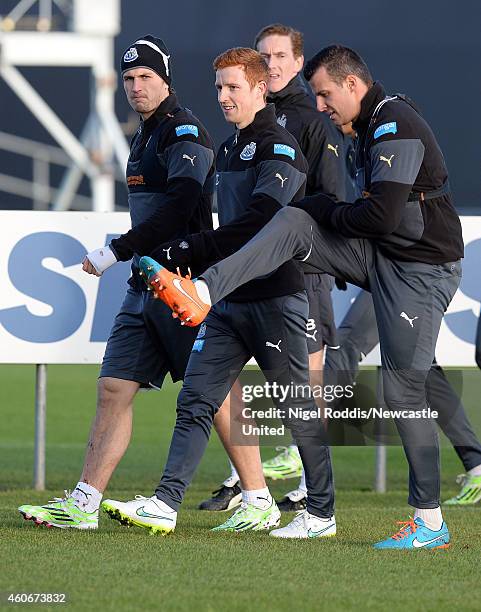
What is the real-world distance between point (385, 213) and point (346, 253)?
0.31 meters

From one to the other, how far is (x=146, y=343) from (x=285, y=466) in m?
1.88

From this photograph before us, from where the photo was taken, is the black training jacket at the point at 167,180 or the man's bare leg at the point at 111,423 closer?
the black training jacket at the point at 167,180

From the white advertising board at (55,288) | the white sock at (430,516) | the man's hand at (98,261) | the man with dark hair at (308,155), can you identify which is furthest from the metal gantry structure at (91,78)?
the white sock at (430,516)

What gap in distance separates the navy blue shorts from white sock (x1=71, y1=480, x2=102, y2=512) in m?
0.45

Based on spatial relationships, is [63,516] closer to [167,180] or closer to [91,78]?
[167,180]

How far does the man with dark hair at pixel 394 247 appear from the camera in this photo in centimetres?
494

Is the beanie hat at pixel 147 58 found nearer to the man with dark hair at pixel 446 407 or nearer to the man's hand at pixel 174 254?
the man's hand at pixel 174 254

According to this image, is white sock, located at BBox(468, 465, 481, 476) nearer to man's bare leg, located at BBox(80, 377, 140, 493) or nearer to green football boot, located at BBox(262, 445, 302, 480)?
green football boot, located at BBox(262, 445, 302, 480)

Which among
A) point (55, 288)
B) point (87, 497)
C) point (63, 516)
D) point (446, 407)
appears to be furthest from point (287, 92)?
point (63, 516)

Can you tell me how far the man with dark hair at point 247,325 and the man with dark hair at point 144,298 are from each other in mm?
212

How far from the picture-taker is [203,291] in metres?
4.87

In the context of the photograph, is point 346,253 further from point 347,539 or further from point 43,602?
point 43,602

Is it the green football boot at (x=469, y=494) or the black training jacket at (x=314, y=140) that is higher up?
the black training jacket at (x=314, y=140)

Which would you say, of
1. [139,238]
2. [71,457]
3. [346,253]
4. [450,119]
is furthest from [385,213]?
[450,119]
